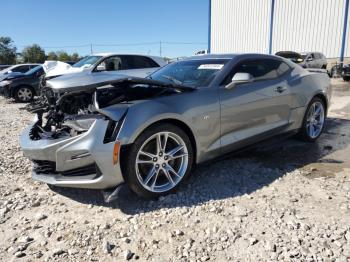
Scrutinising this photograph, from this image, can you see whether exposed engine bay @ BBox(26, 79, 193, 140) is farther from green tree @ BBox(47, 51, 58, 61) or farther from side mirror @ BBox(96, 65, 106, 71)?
green tree @ BBox(47, 51, 58, 61)

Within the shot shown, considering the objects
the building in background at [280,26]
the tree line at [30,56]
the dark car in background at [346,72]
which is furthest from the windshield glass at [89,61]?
the tree line at [30,56]

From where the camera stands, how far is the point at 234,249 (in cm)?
253

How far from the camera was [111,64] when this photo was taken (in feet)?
32.2

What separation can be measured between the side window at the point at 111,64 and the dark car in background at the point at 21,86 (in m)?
3.54

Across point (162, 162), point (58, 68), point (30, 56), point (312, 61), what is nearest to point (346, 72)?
point (312, 61)

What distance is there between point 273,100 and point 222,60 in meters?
0.87

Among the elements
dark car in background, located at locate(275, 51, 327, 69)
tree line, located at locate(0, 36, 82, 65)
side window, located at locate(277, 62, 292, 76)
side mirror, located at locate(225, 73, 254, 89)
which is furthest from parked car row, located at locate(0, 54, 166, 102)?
tree line, located at locate(0, 36, 82, 65)

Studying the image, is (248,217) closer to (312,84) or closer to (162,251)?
(162,251)

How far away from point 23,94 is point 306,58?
13593 mm

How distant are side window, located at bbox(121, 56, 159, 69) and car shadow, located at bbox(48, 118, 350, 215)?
19.6 ft

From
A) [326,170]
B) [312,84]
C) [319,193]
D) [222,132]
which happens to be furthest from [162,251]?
[312,84]

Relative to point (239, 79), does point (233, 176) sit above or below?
below

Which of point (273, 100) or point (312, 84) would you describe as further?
point (312, 84)

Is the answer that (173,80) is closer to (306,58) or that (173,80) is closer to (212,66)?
(212,66)
